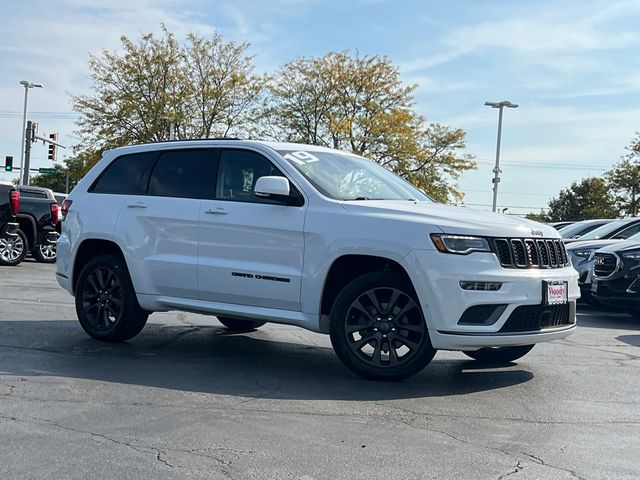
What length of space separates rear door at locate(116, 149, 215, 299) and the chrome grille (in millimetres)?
2594

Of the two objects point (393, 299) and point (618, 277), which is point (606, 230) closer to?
point (618, 277)

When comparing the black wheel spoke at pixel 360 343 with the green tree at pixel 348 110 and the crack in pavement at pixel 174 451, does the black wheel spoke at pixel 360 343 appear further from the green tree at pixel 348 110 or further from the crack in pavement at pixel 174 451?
the green tree at pixel 348 110

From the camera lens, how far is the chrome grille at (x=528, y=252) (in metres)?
5.55

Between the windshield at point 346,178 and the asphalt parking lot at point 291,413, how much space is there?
1.47 metres

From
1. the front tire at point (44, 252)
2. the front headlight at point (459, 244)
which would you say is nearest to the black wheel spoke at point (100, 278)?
the front headlight at point (459, 244)

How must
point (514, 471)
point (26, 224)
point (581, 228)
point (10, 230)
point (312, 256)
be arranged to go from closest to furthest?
point (514, 471) → point (312, 256) → point (10, 230) → point (581, 228) → point (26, 224)

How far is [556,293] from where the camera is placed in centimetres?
580

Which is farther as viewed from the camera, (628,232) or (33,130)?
(33,130)

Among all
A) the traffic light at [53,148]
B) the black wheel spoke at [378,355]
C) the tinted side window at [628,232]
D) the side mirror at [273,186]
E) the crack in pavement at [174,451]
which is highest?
the traffic light at [53,148]

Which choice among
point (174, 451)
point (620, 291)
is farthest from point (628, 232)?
point (174, 451)

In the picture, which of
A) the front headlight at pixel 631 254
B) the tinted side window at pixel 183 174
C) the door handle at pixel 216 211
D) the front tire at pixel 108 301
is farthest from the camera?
the front headlight at pixel 631 254

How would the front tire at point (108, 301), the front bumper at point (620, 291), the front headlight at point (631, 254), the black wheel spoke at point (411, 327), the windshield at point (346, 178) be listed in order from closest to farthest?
the black wheel spoke at point (411, 327), the windshield at point (346, 178), the front tire at point (108, 301), the front bumper at point (620, 291), the front headlight at point (631, 254)

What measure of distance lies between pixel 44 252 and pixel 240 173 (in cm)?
1265

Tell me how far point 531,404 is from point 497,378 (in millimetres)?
861
